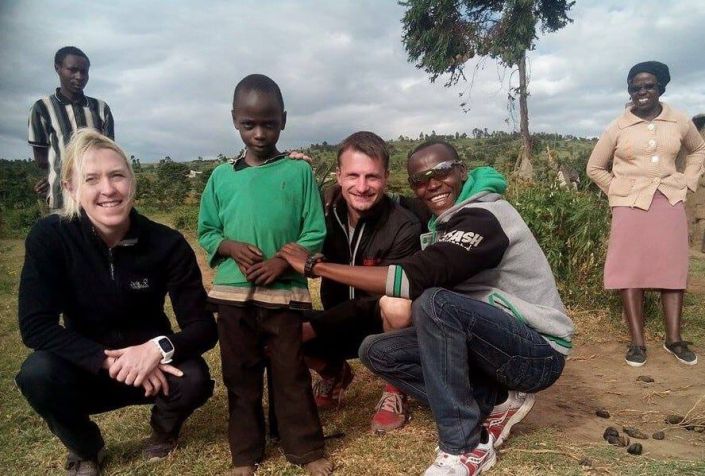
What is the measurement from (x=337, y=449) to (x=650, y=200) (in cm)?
297

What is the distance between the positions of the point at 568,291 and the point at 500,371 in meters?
3.36

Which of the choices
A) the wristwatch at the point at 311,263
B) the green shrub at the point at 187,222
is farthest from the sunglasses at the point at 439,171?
the green shrub at the point at 187,222

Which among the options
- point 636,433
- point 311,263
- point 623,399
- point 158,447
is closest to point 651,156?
point 623,399

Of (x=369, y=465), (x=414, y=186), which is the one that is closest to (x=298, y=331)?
(x=369, y=465)

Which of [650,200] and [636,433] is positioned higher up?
[650,200]

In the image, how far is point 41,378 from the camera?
2.28 metres

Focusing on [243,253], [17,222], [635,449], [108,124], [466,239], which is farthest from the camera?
[17,222]

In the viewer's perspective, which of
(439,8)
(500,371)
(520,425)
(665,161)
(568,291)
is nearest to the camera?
(500,371)

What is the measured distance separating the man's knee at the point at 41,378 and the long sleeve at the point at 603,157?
153 inches

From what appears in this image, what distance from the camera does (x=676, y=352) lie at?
4090 mm

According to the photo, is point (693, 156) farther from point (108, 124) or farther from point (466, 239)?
point (108, 124)

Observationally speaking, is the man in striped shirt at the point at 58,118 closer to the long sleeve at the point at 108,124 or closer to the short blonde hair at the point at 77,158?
the long sleeve at the point at 108,124

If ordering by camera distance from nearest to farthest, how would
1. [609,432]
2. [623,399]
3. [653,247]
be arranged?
[609,432], [623,399], [653,247]

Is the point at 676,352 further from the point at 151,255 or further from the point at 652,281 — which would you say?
the point at 151,255
